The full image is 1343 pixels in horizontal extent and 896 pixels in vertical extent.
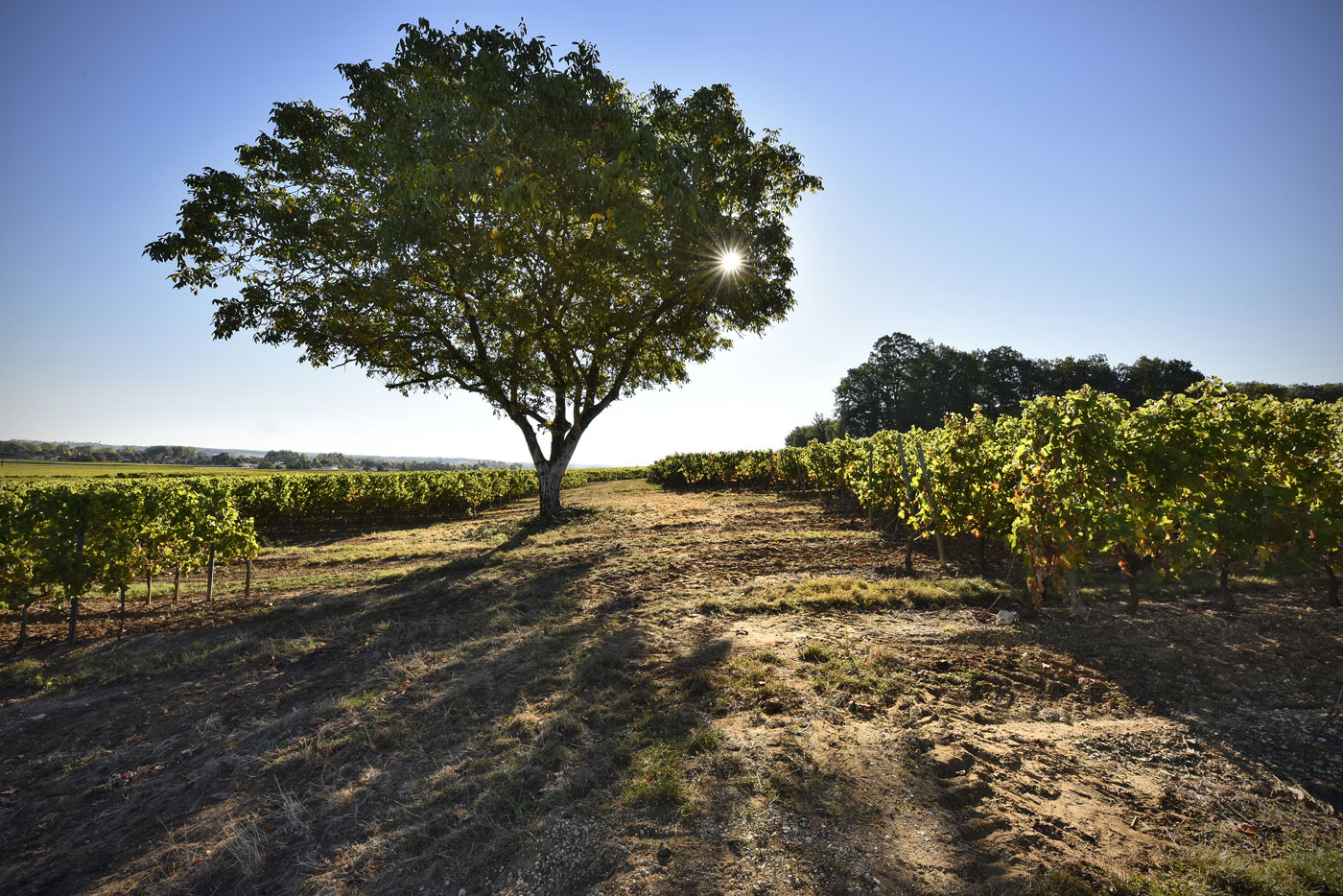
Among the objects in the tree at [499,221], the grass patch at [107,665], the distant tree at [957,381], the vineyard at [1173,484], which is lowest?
the grass patch at [107,665]

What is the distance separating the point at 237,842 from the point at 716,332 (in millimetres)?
17760

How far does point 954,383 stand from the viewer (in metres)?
68.4

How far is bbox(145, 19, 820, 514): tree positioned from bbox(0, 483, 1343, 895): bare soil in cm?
818

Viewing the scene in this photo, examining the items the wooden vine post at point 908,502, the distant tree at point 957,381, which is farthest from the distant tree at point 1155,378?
the wooden vine post at point 908,502

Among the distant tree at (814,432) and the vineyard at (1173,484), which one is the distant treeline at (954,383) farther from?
the vineyard at (1173,484)

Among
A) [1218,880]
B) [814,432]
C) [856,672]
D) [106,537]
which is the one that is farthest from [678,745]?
[814,432]

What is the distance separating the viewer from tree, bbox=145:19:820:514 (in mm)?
10438

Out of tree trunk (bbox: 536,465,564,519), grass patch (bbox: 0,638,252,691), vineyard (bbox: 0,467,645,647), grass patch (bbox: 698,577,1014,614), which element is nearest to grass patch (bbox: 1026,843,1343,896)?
grass patch (bbox: 698,577,1014,614)

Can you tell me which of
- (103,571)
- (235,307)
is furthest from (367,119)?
(103,571)

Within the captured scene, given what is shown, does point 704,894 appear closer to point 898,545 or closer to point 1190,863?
point 1190,863

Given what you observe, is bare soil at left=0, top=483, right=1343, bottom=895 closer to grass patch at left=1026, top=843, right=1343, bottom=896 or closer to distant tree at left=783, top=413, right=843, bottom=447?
grass patch at left=1026, top=843, right=1343, bottom=896

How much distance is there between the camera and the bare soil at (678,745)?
9.20 feet

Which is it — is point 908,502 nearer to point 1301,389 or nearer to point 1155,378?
point 1155,378

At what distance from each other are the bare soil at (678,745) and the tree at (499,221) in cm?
818
